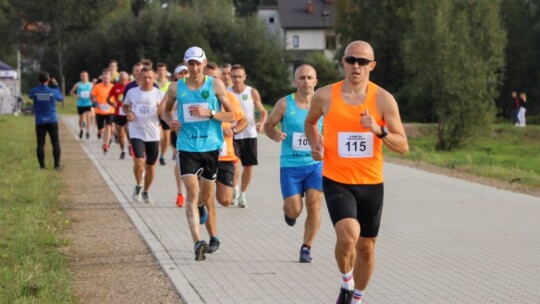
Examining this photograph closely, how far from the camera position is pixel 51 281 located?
26.7 ft

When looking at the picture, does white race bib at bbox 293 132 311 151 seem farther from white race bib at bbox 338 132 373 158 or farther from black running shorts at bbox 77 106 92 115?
black running shorts at bbox 77 106 92 115

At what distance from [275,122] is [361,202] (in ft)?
9.21

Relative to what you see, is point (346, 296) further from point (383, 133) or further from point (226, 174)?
point (226, 174)

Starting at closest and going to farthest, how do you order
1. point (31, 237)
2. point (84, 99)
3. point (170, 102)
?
1. point (170, 102)
2. point (31, 237)
3. point (84, 99)

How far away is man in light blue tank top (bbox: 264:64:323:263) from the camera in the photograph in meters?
9.55

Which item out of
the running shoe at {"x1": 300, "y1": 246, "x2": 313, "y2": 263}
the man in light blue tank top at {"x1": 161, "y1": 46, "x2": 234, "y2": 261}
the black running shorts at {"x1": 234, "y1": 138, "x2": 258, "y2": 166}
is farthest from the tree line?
the running shoe at {"x1": 300, "y1": 246, "x2": 313, "y2": 263}

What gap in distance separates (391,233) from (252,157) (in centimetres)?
309

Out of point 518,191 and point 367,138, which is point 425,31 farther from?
point 367,138

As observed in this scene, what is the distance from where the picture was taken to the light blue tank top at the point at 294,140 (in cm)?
967

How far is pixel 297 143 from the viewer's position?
9.73 metres

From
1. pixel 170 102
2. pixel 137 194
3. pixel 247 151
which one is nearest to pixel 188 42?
pixel 137 194

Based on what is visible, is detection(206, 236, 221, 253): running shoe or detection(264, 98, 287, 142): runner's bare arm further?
detection(206, 236, 221, 253): running shoe

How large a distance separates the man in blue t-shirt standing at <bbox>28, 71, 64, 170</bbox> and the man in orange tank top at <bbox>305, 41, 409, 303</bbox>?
1252 cm

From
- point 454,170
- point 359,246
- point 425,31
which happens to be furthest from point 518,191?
point 425,31
